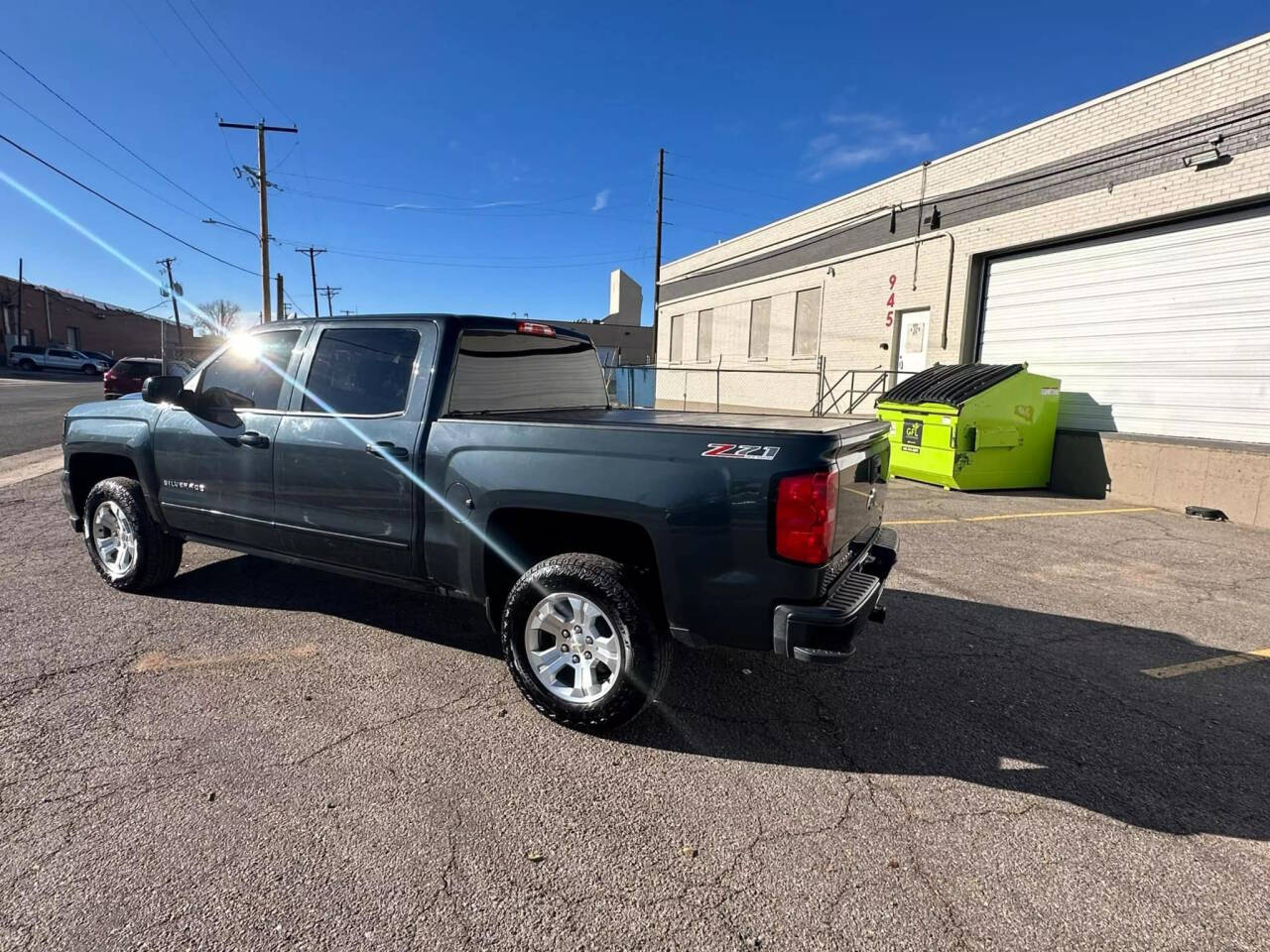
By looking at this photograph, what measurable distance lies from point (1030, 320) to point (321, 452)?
11962 millimetres

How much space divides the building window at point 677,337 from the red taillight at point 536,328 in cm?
2239

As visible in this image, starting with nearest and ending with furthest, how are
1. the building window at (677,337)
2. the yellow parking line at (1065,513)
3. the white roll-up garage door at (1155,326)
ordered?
the yellow parking line at (1065,513) → the white roll-up garage door at (1155,326) → the building window at (677,337)

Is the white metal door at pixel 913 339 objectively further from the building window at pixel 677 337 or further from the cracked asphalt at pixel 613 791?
the building window at pixel 677 337

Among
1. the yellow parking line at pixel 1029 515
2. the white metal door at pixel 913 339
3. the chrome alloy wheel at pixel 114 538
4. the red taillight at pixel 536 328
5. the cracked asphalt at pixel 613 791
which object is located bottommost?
the cracked asphalt at pixel 613 791

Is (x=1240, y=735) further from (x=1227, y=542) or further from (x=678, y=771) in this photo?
(x=1227, y=542)

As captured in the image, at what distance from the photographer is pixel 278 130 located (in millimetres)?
30625

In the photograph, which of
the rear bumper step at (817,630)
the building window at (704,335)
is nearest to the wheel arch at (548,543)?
the rear bumper step at (817,630)

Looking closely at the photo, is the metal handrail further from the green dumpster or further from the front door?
the front door

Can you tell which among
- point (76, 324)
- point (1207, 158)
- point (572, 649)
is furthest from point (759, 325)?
point (76, 324)

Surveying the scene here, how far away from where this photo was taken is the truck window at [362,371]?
12.0ft

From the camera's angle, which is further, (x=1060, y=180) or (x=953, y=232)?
(x=953, y=232)

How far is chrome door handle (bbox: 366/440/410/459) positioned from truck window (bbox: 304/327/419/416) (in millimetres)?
195

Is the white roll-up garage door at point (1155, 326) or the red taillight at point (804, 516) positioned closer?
the red taillight at point (804, 516)

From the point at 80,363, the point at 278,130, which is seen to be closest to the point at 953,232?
the point at 278,130
